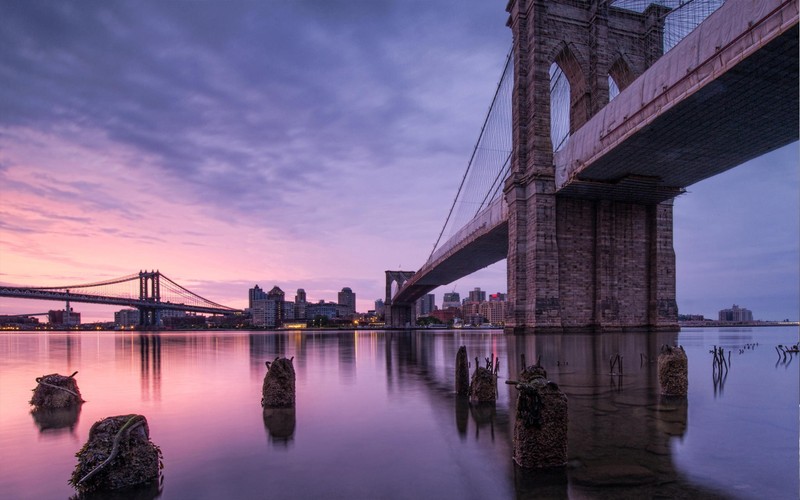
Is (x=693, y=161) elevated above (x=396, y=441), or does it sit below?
above

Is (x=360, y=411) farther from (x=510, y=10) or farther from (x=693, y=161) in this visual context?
(x=510, y=10)

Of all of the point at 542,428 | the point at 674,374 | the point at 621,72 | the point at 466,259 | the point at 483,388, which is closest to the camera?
→ the point at 542,428

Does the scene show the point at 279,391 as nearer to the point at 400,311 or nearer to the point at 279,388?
the point at 279,388

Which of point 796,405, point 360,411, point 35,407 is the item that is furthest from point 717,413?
point 35,407

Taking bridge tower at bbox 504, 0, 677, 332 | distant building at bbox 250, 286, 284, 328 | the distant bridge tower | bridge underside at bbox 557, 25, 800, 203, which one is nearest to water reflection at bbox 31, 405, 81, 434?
bridge underside at bbox 557, 25, 800, 203

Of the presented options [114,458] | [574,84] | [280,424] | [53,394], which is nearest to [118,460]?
[114,458]

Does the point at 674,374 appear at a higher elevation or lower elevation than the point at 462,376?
higher

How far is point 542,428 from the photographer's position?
6500 millimetres

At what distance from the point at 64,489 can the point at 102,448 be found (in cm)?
100

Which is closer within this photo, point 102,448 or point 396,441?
point 102,448

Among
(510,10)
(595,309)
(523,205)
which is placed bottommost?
(595,309)

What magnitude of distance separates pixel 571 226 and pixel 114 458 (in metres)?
40.9

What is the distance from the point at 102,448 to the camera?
6.08 metres

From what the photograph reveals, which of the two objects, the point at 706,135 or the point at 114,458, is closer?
the point at 114,458
